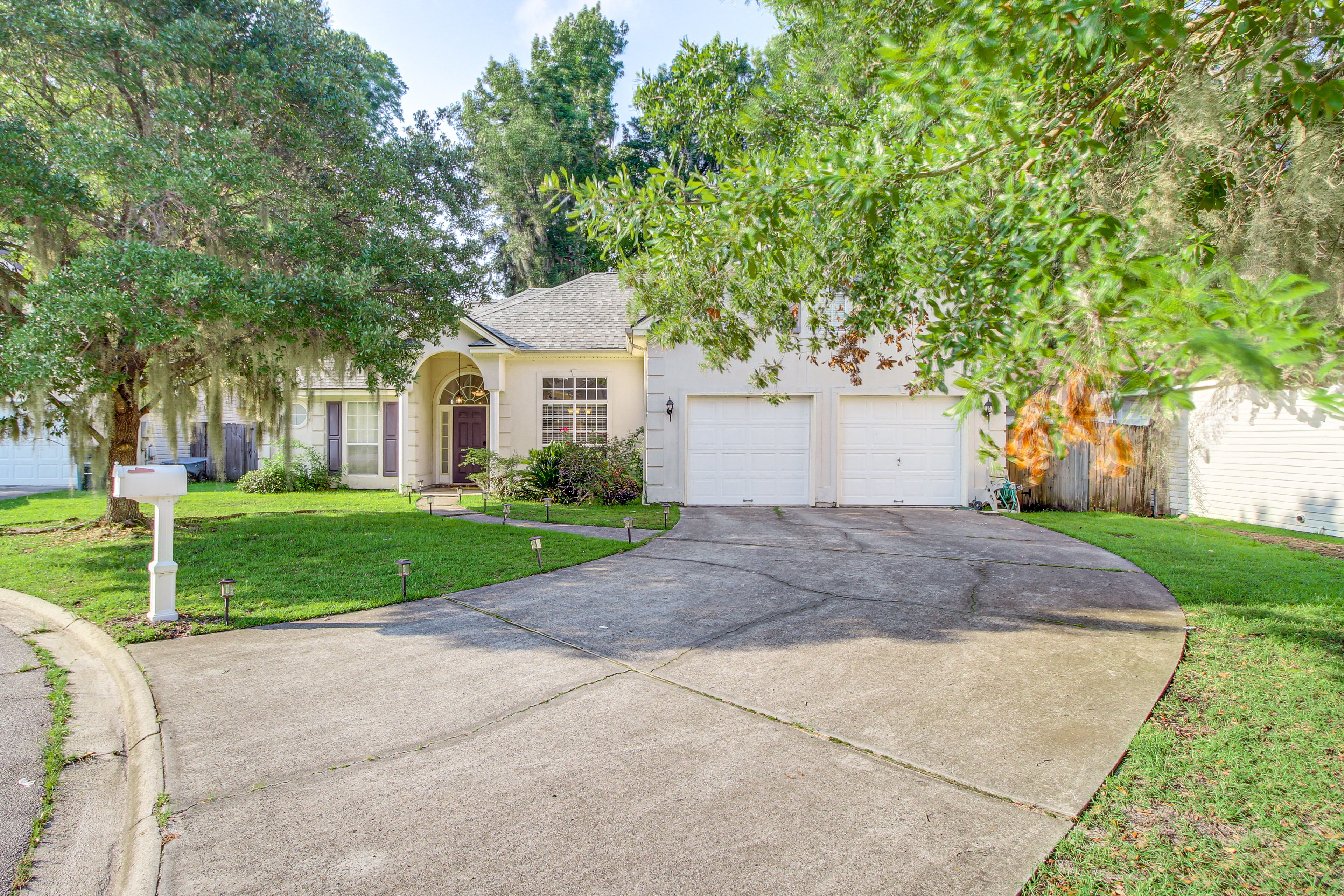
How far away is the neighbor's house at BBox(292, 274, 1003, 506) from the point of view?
12508 millimetres

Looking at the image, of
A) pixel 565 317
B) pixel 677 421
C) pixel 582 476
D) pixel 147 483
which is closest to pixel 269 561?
pixel 147 483

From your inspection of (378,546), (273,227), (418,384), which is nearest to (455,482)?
(418,384)

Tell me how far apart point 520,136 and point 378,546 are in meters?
22.7

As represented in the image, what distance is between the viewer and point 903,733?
3287 millimetres

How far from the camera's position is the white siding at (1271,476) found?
935 centimetres

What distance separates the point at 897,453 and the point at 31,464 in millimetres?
20749

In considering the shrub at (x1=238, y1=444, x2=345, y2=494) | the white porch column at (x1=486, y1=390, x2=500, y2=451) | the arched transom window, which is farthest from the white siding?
the shrub at (x1=238, y1=444, x2=345, y2=494)

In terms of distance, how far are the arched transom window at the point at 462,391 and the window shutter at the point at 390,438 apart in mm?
1155

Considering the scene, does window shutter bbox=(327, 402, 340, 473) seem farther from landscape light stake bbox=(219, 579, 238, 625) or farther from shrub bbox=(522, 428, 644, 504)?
landscape light stake bbox=(219, 579, 238, 625)

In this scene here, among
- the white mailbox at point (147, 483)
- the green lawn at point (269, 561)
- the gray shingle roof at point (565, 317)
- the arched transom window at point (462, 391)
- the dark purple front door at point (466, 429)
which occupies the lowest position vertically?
the green lawn at point (269, 561)

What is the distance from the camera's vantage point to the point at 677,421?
1262 centimetres

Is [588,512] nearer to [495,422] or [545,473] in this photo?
[545,473]

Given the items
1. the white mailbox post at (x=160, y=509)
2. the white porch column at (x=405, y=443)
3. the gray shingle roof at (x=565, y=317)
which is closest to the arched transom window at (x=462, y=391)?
the white porch column at (x=405, y=443)

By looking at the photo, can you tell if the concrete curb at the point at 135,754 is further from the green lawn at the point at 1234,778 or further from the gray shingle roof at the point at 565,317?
the gray shingle roof at the point at 565,317
